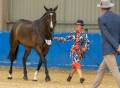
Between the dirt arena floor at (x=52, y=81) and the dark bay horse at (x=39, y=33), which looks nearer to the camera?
the dirt arena floor at (x=52, y=81)

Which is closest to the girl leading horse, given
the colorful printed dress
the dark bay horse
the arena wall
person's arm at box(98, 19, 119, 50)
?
the colorful printed dress

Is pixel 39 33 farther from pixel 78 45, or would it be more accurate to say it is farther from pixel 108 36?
pixel 108 36

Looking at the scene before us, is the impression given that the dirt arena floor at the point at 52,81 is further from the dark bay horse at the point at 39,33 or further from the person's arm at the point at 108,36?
the person's arm at the point at 108,36

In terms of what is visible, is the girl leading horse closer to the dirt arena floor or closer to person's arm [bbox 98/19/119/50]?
the dirt arena floor

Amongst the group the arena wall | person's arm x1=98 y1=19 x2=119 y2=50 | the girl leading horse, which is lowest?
the arena wall

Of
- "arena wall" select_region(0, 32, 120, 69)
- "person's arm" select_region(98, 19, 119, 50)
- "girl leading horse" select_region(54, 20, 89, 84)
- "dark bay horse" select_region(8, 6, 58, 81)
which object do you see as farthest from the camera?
"arena wall" select_region(0, 32, 120, 69)

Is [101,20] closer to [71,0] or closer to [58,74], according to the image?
[58,74]

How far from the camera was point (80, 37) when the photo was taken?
15914 mm

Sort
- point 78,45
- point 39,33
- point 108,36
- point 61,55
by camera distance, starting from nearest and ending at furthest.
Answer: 1. point 108,36
2. point 78,45
3. point 39,33
4. point 61,55

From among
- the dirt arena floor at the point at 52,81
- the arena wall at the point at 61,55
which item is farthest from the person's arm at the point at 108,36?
the arena wall at the point at 61,55

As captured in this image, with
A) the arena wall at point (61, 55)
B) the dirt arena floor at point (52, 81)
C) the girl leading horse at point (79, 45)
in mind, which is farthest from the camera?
the arena wall at point (61, 55)

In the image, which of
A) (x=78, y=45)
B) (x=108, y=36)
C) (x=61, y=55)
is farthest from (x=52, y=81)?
(x=108, y=36)

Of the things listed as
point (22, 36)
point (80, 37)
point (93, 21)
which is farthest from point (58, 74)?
point (93, 21)

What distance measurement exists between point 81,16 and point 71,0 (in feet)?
2.88
